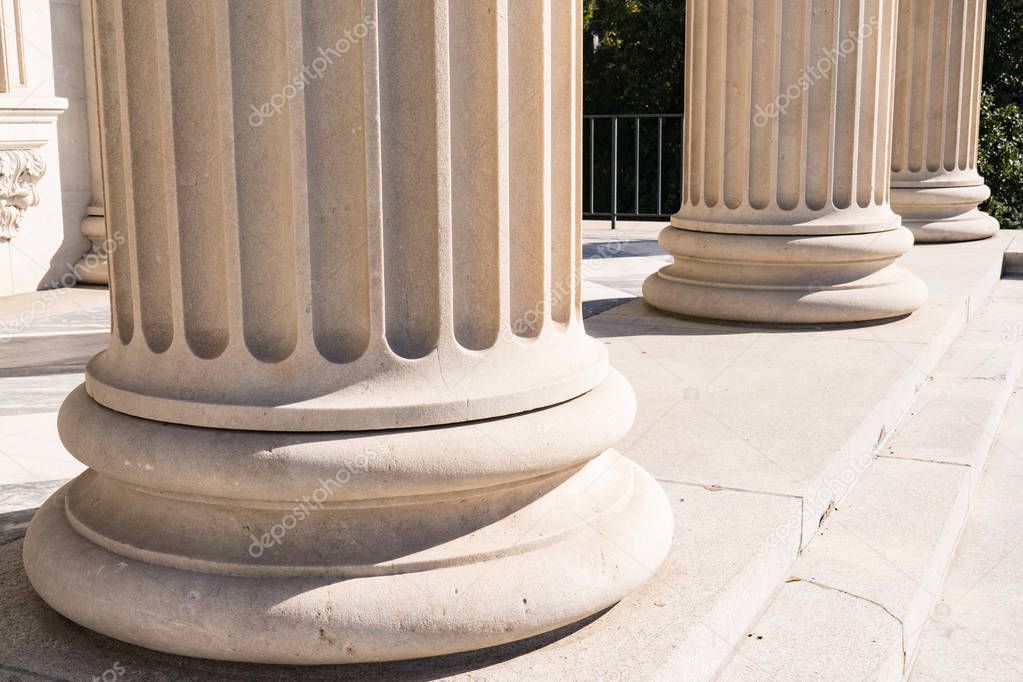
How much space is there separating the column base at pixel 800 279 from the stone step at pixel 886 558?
135 centimetres

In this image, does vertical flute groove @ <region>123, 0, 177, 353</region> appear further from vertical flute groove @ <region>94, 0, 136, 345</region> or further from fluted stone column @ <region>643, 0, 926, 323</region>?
fluted stone column @ <region>643, 0, 926, 323</region>

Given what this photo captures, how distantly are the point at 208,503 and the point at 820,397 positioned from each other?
4493 millimetres

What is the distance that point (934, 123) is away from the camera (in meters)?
15.4

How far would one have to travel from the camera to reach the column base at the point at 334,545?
148 inches

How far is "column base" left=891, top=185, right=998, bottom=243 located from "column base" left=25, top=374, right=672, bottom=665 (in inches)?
472

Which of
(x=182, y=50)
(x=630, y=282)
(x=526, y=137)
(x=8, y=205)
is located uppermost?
(x=182, y=50)

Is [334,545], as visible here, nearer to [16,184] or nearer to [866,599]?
[866,599]

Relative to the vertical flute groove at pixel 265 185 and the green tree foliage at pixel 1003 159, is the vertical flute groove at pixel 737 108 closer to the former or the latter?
the vertical flute groove at pixel 265 185

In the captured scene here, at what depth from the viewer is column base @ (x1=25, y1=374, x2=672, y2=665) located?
3.77m

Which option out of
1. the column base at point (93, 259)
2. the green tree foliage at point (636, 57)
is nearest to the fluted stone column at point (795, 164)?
the column base at point (93, 259)

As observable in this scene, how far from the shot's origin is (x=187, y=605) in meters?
3.80

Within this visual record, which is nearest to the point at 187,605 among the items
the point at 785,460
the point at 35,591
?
the point at 35,591

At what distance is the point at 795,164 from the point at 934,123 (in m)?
6.59

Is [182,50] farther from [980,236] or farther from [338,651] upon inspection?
[980,236]
